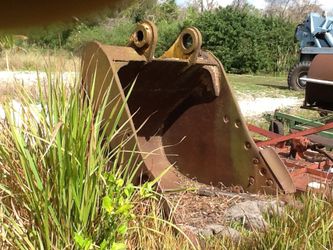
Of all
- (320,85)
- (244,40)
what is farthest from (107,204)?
(244,40)

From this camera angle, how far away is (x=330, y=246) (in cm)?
226

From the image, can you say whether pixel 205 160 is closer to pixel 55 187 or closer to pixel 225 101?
pixel 225 101

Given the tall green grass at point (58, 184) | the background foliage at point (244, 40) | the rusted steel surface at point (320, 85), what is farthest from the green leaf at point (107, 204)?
the background foliage at point (244, 40)

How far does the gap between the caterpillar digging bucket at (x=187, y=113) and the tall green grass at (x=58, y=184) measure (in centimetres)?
75

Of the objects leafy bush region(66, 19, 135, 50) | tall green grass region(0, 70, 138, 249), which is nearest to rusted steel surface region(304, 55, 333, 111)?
leafy bush region(66, 19, 135, 50)

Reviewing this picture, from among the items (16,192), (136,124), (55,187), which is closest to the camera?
(55,187)

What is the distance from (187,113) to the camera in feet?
12.3

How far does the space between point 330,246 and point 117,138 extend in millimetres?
1222

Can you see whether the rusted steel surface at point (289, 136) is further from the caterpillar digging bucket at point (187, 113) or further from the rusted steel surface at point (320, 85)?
the rusted steel surface at point (320, 85)

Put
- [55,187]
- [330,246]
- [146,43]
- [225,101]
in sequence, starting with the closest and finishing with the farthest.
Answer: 1. [55,187]
2. [330,246]
3. [146,43]
4. [225,101]

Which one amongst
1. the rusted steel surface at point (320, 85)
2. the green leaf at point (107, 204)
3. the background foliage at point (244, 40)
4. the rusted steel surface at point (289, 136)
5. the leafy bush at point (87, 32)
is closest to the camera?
the leafy bush at point (87, 32)

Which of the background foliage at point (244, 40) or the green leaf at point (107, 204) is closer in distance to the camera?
the green leaf at point (107, 204)

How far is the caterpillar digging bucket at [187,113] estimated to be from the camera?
3.06m

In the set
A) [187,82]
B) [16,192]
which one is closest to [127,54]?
[187,82]
